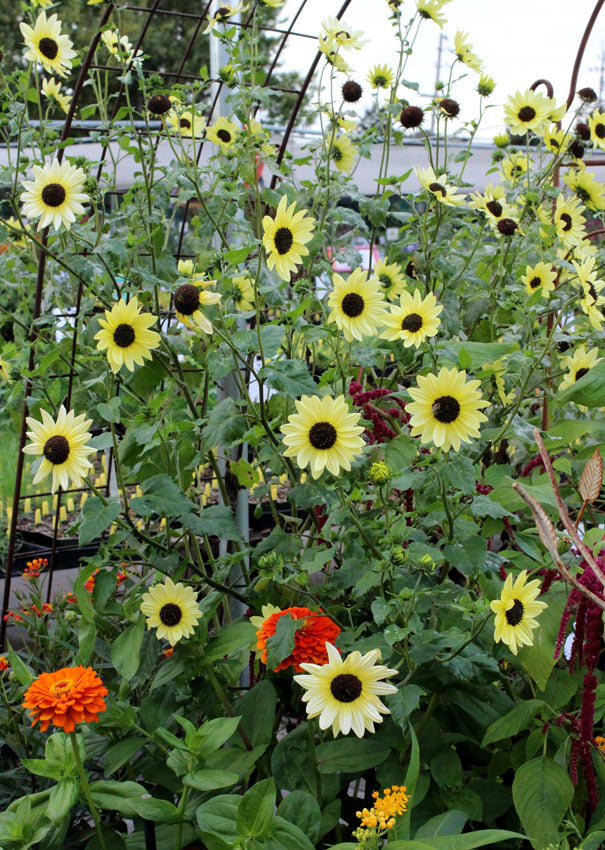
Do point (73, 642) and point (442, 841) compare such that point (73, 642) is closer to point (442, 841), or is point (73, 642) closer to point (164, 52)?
point (442, 841)

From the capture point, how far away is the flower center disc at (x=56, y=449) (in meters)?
1.07

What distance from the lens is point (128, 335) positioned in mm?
1157

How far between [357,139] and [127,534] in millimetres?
1110

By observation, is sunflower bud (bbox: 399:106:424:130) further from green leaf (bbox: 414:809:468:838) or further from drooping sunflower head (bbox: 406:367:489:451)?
green leaf (bbox: 414:809:468:838)

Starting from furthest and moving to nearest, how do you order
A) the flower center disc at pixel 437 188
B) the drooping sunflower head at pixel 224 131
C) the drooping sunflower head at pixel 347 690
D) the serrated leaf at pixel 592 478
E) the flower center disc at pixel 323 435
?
the drooping sunflower head at pixel 224 131 → the flower center disc at pixel 437 188 → the flower center disc at pixel 323 435 → the drooping sunflower head at pixel 347 690 → the serrated leaf at pixel 592 478

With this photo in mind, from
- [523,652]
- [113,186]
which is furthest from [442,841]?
[113,186]

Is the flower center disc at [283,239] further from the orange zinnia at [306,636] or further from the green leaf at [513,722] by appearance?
the green leaf at [513,722]

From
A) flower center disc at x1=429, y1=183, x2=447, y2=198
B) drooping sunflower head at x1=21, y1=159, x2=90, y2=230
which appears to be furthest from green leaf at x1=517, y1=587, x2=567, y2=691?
drooping sunflower head at x1=21, y1=159, x2=90, y2=230

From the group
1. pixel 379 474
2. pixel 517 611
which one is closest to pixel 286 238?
pixel 379 474

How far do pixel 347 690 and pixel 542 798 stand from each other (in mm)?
322

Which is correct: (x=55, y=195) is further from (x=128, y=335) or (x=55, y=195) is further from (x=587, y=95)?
(x=587, y=95)

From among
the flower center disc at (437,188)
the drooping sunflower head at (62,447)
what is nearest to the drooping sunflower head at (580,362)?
the flower center disc at (437,188)

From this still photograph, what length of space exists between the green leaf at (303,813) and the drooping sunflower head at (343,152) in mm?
1306

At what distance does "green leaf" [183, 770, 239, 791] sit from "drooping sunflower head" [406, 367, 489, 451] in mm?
490
